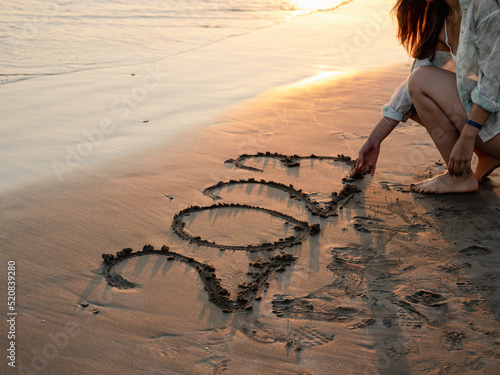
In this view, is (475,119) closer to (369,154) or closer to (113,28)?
(369,154)

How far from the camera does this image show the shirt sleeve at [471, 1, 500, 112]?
2.62 m

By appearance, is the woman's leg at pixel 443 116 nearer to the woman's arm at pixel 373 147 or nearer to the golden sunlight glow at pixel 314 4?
the woman's arm at pixel 373 147

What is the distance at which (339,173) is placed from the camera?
3.63m

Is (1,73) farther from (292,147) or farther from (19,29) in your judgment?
(292,147)

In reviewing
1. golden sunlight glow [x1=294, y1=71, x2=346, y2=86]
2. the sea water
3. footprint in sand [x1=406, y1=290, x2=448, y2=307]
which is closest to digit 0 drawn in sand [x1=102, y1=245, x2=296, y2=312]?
footprint in sand [x1=406, y1=290, x2=448, y2=307]

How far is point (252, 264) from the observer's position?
255 centimetres

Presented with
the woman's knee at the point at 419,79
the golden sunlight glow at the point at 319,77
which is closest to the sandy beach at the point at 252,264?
the woman's knee at the point at 419,79

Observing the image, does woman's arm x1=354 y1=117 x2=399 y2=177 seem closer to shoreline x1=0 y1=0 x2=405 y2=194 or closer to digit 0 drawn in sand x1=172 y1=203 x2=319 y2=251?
digit 0 drawn in sand x1=172 y1=203 x2=319 y2=251

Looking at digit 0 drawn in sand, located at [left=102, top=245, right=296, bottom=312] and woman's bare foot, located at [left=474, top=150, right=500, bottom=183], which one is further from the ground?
woman's bare foot, located at [left=474, top=150, right=500, bottom=183]

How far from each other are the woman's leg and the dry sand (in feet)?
0.34

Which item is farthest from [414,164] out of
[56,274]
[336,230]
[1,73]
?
[1,73]

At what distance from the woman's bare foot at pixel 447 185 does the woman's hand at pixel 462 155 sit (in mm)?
316

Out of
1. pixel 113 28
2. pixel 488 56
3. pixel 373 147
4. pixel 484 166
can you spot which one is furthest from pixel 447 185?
pixel 113 28

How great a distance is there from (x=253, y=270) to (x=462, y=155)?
1.32 m
